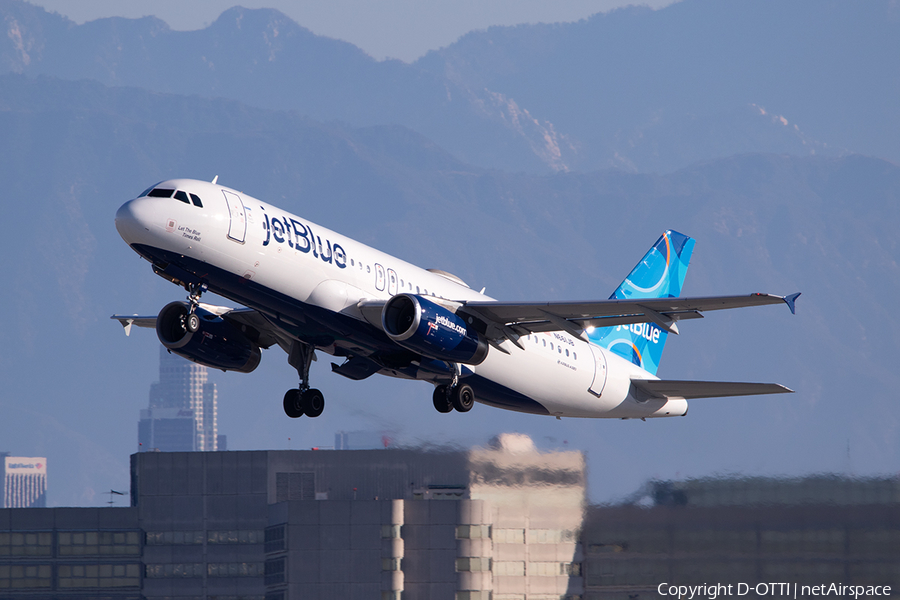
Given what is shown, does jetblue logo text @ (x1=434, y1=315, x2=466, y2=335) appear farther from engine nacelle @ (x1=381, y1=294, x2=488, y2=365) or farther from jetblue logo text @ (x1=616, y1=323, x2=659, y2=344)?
jetblue logo text @ (x1=616, y1=323, x2=659, y2=344)

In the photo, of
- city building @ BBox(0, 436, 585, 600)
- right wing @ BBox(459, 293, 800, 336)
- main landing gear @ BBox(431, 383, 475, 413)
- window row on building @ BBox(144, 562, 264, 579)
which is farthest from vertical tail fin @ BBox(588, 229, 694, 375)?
window row on building @ BBox(144, 562, 264, 579)

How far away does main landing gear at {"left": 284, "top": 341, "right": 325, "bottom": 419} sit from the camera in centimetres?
4303

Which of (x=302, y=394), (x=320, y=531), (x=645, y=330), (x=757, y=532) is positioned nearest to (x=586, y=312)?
(x=302, y=394)

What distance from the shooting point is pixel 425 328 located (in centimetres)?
3875

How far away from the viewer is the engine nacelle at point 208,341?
1665 inches

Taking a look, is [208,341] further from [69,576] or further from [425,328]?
[69,576]

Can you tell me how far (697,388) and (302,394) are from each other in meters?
14.0

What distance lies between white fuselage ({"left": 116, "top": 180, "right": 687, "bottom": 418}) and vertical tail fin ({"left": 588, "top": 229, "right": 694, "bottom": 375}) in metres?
3.77

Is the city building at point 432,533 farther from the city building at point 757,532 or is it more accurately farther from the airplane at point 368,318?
the airplane at point 368,318

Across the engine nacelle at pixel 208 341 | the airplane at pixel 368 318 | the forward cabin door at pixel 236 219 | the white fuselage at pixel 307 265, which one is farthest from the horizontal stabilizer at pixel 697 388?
the forward cabin door at pixel 236 219

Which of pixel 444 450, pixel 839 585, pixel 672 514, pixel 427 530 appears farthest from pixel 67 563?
pixel 839 585

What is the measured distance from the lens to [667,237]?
54.4 m

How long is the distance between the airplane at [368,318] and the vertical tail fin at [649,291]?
87 cm

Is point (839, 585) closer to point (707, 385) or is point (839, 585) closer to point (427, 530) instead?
point (707, 385)
